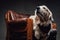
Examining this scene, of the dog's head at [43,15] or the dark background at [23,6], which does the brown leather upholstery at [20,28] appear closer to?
the dog's head at [43,15]

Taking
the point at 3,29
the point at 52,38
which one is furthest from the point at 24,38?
the point at 3,29

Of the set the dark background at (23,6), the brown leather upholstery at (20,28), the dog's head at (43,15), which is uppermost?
the dark background at (23,6)

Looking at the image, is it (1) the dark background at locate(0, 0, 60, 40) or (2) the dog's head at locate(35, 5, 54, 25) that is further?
(1) the dark background at locate(0, 0, 60, 40)

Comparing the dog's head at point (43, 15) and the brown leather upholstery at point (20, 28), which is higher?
the dog's head at point (43, 15)

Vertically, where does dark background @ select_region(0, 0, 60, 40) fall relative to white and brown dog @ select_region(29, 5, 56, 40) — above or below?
above

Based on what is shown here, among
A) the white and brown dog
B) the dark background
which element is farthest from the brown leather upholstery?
the dark background

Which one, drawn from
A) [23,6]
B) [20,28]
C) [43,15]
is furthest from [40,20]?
[23,6]

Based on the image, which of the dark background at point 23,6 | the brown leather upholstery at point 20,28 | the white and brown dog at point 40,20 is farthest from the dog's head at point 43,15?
the dark background at point 23,6

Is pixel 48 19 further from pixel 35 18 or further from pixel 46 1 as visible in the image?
pixel 46 1

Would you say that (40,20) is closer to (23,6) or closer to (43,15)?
(43,15)

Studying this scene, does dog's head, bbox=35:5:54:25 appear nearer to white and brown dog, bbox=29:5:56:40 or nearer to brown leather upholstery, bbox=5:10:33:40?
white and brown dog, bbox=29:5:56:40

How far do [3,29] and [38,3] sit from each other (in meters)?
0.86

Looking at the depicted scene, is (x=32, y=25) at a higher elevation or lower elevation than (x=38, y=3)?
lower

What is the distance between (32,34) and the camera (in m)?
1.90
